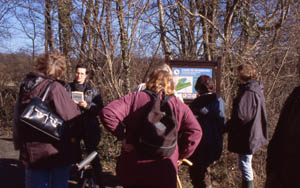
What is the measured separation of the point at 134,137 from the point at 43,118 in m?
0.75

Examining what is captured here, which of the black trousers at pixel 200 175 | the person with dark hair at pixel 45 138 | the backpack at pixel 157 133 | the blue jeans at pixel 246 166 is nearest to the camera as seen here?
the backpack at pixel 157 133

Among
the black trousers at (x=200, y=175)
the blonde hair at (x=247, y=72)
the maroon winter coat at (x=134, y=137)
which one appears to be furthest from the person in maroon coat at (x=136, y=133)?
the blonde hair at (x=247, y=72)

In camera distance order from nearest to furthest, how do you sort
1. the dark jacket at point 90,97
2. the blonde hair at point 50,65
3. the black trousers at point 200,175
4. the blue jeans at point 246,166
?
the blonde hair at point 50,65
the blue jeans at point 246,166
the black trousers at point 200,175
the dark jacket at point 90,97

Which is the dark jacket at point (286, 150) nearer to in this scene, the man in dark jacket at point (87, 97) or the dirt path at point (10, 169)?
the man in dark jacket at point (87, 97)

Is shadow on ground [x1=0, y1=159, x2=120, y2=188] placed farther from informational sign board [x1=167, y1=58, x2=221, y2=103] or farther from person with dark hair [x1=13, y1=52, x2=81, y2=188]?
person with dark hair [x1=13, y1=52, x2=81, y2=188]

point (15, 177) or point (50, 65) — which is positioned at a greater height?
point (50, 65)

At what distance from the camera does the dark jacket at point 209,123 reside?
3455 mm

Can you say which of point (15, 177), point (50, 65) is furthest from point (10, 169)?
point (50, 65)

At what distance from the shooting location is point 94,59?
668 cm

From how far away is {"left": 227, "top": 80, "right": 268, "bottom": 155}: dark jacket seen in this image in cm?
328

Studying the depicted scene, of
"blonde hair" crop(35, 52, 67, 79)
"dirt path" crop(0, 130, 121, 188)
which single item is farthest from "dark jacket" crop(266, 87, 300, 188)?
"dirt path" crop(0, 130, 121, 188)

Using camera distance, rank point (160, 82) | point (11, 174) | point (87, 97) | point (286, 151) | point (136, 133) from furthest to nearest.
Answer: point (11, 174) < point (87, 97) < point (160, 82) < point (136, 133) < point (286, 151)

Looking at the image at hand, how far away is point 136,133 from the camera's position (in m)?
2.13

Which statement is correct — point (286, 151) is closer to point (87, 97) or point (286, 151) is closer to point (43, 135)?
point (43, 135)
